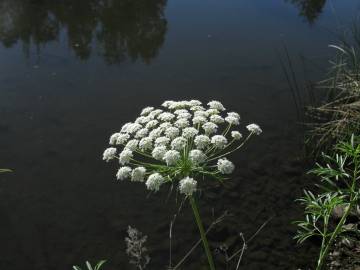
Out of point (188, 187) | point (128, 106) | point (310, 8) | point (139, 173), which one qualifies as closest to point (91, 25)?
point (128, 106)

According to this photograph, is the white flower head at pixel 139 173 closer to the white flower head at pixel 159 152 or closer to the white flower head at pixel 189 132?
the white flower head at pixel 159 152

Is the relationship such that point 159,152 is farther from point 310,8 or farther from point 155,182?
point 310,8

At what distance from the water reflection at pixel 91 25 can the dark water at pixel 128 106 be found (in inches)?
1.8

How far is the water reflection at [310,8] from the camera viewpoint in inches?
494

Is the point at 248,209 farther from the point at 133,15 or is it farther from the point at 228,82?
the point at 133,15

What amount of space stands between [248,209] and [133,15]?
26.5ft

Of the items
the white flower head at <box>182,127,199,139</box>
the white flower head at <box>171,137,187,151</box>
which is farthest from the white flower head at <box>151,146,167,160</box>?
the white flower head at <box>182,127,199,139</box>

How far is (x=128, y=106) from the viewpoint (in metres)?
8.73

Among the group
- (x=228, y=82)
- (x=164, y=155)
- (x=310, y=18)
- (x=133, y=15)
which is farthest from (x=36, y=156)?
(x=310, y=18)

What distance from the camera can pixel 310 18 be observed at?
12477 millimetres

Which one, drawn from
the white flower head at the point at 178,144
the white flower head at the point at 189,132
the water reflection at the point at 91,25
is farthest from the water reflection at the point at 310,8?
the white flower head at the point at 178,144

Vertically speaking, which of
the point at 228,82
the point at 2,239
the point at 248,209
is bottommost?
the point at 2,239

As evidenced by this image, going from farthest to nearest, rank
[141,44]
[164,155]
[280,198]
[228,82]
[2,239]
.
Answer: [141,44] < [228,82] < [280,198] < [2,239] < [164,155]

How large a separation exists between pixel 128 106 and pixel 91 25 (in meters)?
4.61
